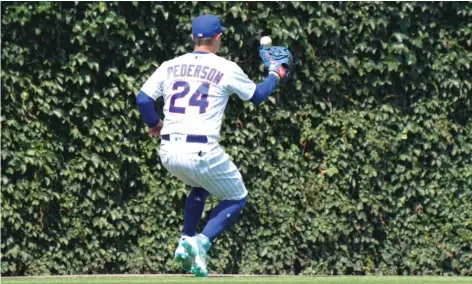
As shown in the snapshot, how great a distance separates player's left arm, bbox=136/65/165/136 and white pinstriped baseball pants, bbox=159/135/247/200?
0.32m

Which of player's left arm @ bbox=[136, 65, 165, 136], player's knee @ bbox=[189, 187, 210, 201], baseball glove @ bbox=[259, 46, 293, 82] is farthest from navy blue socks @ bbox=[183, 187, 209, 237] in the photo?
baseball glove @ bbox=[259, 46, 293, 82]

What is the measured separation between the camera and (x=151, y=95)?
26.0 ft

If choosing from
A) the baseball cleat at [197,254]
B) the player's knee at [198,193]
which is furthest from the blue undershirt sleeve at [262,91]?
the baseball cleat at [197,254]

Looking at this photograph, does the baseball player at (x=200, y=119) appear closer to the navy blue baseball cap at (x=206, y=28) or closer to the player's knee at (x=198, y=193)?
the navy blue baseball cap at (x=206, y=28)

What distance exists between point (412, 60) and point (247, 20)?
1.62 metres

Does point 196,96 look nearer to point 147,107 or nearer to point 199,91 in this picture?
point 199,91

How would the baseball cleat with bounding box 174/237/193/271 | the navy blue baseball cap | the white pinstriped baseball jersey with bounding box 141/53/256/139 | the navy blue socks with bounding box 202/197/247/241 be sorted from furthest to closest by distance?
the navy blue socks with bounding box 202/197/247/241 < the navy blue baseball cap < the baseball cleat with bounding box 174/237/193/271 < the white pinstriped baseball jersey with bounding box 141/53/256/139

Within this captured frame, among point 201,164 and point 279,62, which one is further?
point 279,62

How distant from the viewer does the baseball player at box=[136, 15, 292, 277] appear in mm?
7645

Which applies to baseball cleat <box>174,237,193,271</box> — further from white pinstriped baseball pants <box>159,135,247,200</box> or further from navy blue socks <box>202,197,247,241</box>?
white pinstriped baseball pants <box>159,135,247,200</box>

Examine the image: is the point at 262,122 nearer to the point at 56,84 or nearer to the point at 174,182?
the point at 174,182

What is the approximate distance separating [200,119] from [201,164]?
0.97 ft

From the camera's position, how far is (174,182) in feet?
34.9

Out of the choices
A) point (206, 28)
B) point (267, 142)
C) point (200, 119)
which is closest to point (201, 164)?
point (200, 119)
